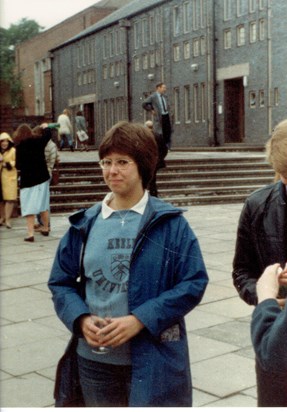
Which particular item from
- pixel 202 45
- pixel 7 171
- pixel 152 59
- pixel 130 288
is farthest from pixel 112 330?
pixel 152 59

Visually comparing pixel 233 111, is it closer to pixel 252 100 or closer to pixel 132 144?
pixel 252 100

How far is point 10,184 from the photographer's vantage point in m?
12.0

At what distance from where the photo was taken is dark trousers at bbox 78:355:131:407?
7.96 feet

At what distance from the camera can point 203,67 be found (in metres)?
32.0

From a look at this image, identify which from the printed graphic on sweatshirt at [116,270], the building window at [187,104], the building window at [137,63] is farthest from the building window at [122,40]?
the printed graphic on sweatshirt at [116,270]

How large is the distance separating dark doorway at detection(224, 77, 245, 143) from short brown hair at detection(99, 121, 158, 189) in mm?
28653

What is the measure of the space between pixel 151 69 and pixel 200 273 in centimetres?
3039

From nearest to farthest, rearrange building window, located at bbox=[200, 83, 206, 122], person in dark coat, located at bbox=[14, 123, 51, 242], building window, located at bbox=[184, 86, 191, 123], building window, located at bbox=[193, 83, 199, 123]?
person in dark coat, located at bbox=[14, 123, 51, 242]
building window, located at bbox=[200, 83, 206, 122]
building window, located at bbox=[193, 83, 199, 123]
building window, located at bbox=[184, 86, 191, 123]

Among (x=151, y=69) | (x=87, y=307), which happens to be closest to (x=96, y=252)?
(x=87, y=307)

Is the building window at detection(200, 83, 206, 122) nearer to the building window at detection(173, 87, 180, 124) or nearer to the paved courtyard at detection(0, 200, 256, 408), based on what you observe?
the building window at detection(173, 87, 180, 124)

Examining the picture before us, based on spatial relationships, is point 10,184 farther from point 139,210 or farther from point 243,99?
point 243,99

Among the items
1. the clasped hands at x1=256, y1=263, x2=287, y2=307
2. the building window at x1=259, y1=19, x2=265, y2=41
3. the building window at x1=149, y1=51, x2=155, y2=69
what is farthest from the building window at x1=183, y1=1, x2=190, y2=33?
the clasped hands at x1=256, y1=263, x2=287, y2=307

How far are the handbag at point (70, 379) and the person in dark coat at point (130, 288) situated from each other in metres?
0.03

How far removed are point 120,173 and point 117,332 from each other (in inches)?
20.2
